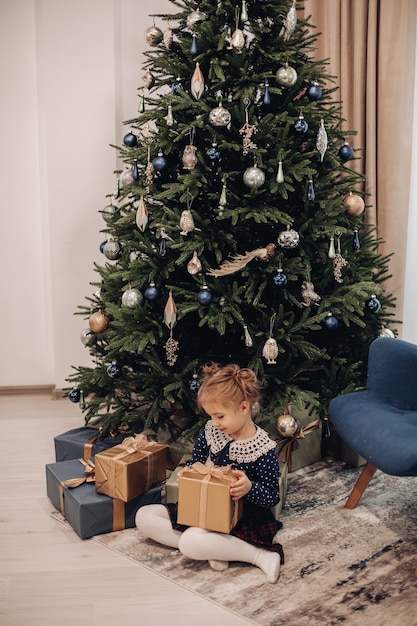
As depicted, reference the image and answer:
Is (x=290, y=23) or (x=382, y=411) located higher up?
(x=290, y=23)

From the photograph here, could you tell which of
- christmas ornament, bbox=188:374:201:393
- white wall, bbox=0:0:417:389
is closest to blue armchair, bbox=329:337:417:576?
christmas ornament, bbox=188:374:201:393

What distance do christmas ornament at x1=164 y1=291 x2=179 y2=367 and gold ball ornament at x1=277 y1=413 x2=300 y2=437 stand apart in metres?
0.44

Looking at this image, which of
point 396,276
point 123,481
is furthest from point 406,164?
point 123,481

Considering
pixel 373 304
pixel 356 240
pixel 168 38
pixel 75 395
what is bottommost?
pixel 75 395

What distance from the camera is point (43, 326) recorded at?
3621 millimetres

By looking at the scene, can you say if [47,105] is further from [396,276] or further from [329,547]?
[329,547]

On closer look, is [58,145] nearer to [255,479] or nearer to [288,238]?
[288,238]

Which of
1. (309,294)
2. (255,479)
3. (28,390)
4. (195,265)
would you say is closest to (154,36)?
(195,265)

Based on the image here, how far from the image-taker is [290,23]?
A: 7.49 ft

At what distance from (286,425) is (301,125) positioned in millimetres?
1060

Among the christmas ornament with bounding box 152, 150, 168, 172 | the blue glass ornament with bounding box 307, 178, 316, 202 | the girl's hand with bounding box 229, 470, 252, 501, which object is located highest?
the christmas ornament with bounding box 152, 150, 168, 172

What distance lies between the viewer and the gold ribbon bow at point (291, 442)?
2479 millimetres

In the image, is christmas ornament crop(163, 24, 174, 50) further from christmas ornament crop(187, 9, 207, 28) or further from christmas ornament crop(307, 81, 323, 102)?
christmas ornament crop(307, 81, 323, 102)

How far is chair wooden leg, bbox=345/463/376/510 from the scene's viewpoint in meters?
2.29
